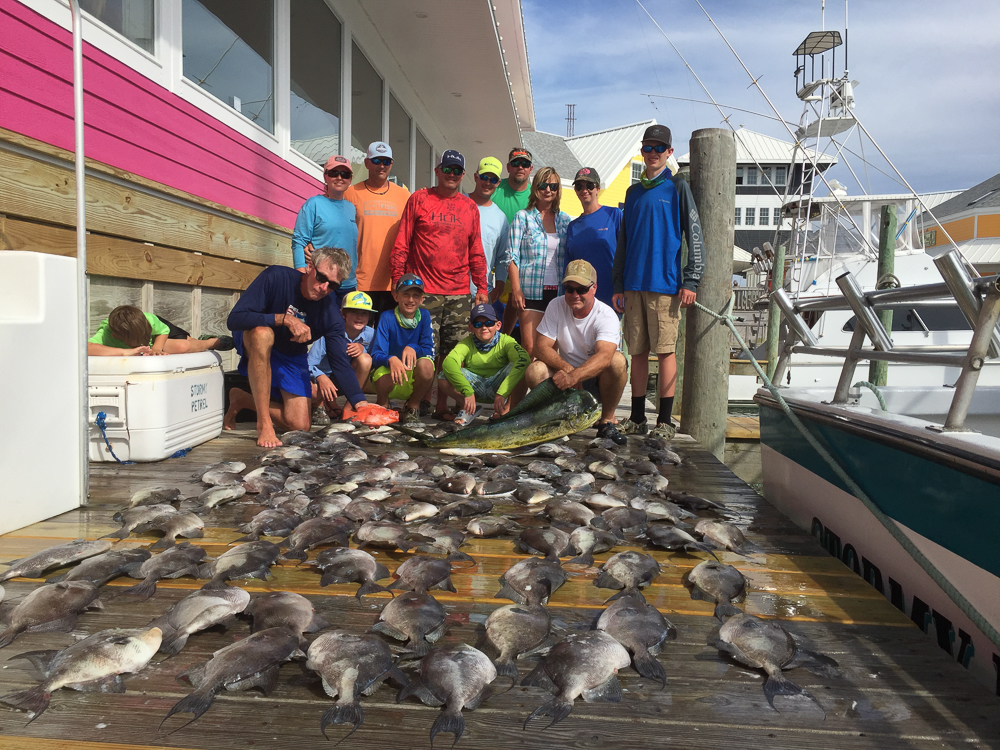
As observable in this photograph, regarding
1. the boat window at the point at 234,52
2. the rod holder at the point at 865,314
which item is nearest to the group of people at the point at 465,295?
the boat window at the point at 234,52

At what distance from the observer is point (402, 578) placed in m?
2.31

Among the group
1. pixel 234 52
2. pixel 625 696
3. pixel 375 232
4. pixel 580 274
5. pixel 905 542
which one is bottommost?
pixel 625 696

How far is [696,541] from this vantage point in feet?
9.20

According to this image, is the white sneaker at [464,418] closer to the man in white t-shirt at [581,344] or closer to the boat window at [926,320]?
the man in white t-shirt at [581,344]

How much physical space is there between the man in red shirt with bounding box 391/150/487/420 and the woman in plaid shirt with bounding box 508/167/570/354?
36 centimetres

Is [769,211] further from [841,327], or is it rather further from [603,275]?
[603,275]

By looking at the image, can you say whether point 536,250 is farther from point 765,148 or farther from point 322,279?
point 765,148


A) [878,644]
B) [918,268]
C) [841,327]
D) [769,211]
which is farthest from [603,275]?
[769,211]

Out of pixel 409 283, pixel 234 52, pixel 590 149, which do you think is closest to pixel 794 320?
pixel 409 283

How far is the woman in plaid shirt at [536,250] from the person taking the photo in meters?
5.92

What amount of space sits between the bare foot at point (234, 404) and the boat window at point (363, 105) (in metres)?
4.88

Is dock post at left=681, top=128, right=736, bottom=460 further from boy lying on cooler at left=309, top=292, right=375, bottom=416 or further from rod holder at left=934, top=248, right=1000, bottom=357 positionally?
rod holder at left=934, top=248, right=1000, bottom=357

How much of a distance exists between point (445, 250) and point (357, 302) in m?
0.92

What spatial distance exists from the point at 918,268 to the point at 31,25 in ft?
50.1
